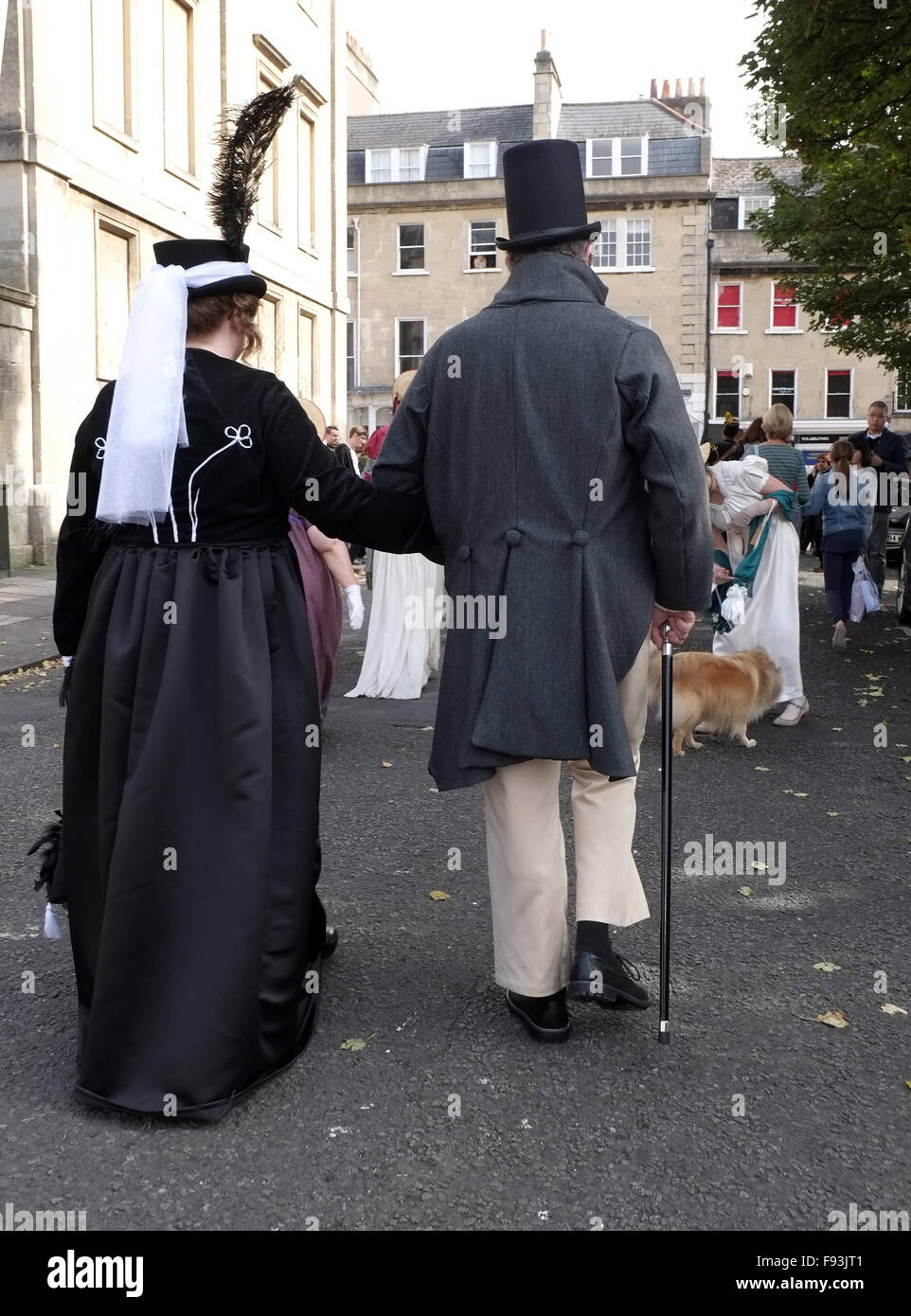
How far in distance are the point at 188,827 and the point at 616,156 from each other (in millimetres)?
46847

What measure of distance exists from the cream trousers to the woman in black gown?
526 mm

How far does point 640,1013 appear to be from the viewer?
3.82 metres

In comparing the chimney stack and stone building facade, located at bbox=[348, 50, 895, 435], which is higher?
the chimney stack

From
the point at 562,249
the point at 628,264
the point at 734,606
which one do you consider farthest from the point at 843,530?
the point at 628,264

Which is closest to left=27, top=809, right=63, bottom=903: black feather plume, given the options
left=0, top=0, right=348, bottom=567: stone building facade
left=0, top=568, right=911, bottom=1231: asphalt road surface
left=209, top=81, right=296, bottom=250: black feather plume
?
left=0, top=568, right=911, bottom=1231: asphalt road surface

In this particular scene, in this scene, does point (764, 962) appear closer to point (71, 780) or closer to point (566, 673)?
point (566, 673)

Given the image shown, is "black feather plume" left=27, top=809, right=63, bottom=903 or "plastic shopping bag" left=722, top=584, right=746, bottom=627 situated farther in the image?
"plastic shopping bag" left=722, top=584, right=746, bottom=627

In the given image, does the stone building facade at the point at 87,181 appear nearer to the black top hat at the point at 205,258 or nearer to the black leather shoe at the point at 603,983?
the black top hat at the point at 205,258

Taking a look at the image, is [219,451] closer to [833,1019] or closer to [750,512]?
[833,1019]

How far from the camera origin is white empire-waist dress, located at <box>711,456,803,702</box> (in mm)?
8625

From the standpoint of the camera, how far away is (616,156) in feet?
151

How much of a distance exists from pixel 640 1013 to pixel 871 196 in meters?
15.8

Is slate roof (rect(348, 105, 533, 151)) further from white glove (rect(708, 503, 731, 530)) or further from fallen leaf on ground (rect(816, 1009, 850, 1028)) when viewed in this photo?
fallen leaf on ground (rect(816, 1009, 850, 1028))
